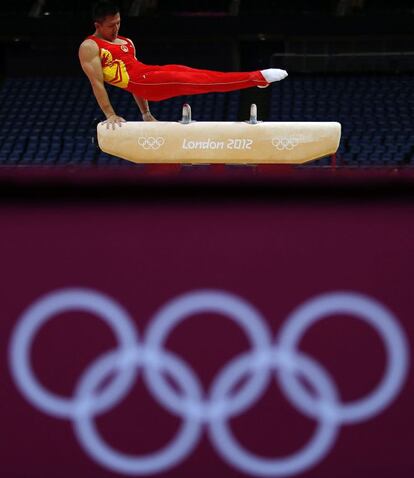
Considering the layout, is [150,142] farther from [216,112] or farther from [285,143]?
[216,112]

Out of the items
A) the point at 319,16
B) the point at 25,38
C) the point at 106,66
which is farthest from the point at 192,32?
the point at 106,66

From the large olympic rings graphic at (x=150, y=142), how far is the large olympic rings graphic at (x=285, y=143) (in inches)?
28.6

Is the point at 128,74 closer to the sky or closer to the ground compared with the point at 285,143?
closer to the sky

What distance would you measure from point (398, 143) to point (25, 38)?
732cm

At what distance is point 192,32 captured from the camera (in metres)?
13.3

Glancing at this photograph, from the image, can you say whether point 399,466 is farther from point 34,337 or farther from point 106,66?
point 106,66

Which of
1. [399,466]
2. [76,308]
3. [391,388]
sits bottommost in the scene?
[399,466]

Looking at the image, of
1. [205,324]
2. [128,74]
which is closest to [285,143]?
[128,74]

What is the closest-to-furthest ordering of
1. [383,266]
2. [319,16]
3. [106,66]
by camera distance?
[383,266]
[106,66]
[319,16]

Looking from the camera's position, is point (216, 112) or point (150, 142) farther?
point (216, 112)

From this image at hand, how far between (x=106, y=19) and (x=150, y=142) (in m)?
0.81

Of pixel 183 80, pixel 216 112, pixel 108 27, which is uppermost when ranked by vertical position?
pixel 108 27

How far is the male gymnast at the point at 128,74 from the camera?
4.82m

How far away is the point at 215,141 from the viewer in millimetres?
5238
